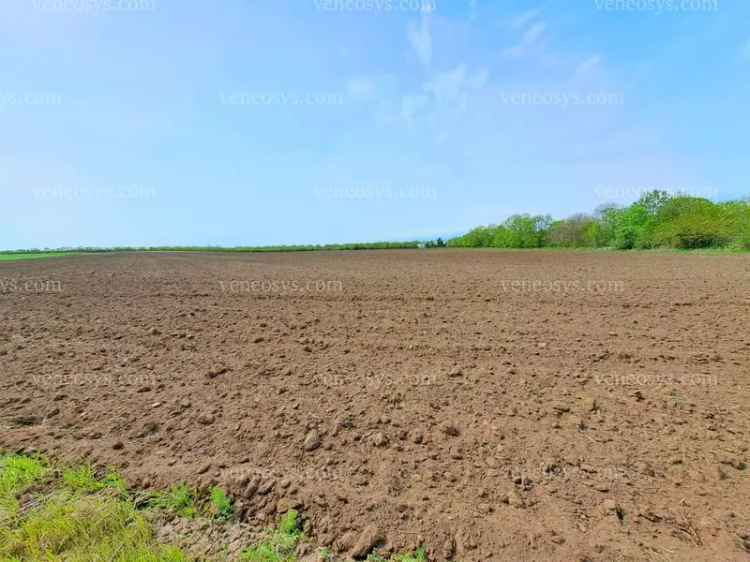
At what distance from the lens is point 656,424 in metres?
3.62

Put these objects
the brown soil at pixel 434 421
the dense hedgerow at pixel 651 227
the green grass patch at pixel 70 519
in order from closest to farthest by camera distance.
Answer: the green grass patch at pixel 70 519 < the brown soil at pixel 434 421 < the dense hedgerow at pixel 651 227

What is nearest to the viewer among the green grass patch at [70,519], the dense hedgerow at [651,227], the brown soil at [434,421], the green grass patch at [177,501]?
the green grass patch at [70,519]

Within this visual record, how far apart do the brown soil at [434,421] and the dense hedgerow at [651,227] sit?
115 ft

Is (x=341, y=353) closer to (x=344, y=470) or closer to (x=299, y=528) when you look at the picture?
(x=344, y=470)

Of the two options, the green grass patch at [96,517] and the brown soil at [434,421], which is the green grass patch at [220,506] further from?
the brown soil at [434,421]

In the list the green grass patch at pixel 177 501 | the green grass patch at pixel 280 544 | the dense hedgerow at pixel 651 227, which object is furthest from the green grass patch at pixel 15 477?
the dense hedgerow at pixel 651 227

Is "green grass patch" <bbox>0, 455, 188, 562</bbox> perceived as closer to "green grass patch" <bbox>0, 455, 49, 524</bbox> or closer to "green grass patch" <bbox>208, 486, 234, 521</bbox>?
"green grass patch" <bbox>0, 455, 49, 524</bbox>

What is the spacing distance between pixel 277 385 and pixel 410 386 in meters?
1.88

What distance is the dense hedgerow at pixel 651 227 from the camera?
102ft

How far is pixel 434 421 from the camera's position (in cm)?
369

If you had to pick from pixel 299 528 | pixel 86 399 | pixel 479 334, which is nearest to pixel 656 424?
pixel 479 334

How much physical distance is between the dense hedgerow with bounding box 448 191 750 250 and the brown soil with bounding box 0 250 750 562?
35146 mm

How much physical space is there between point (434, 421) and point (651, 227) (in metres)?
51.2

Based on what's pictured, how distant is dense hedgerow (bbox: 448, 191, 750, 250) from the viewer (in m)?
31.2
